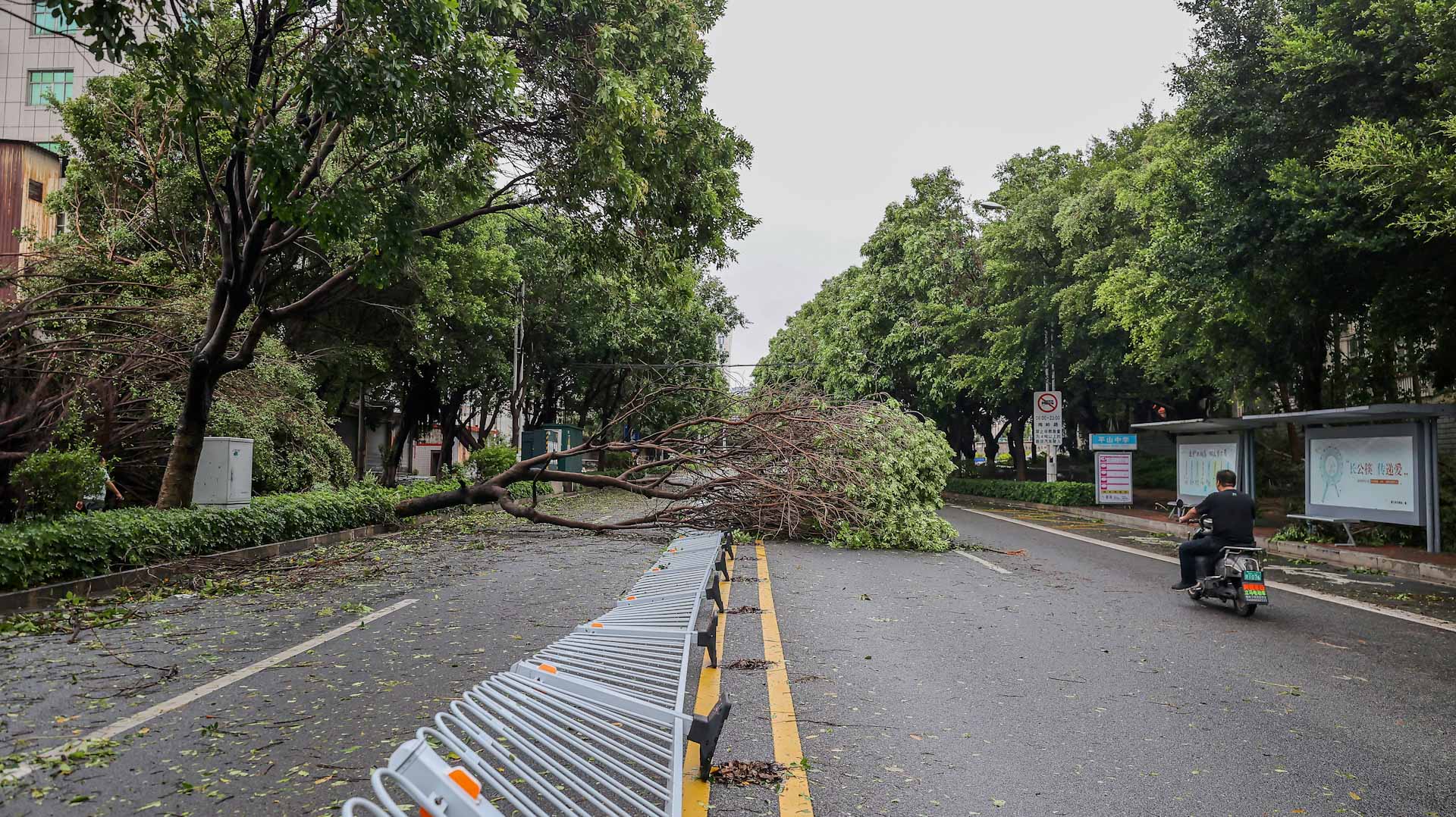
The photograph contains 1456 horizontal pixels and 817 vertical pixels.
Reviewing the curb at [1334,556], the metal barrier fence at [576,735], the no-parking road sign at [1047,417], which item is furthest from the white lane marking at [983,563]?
the no-parking road sign at [1047,417]

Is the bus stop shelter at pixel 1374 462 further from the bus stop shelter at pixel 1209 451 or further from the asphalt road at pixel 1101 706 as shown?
the asphalt road at pixel 1101 706

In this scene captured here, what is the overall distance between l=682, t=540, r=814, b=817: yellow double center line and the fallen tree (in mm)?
6256

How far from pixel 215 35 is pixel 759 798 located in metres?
12.8

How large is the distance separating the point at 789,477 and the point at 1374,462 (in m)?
9.69

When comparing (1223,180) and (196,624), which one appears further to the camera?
(1223,180)

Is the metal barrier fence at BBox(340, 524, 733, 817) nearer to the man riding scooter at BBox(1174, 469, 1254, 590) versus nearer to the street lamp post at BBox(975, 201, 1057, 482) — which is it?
the man riding scooter at BBox(1174, 469, 1254, 590)

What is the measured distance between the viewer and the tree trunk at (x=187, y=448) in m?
11.2

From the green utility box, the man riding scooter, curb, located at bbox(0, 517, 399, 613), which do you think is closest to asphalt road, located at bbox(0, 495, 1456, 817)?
curb, located at bbox(0, 517, 399, 613)

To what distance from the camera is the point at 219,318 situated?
11.4m

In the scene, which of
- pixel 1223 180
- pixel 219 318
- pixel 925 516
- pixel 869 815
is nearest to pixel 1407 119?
pixel 1223 180

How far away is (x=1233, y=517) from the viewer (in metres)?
8.33

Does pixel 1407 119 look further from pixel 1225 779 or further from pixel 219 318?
pixel 219 318

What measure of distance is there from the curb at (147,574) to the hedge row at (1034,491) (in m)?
16.2

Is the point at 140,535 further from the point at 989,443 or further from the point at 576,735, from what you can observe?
the point at 989,443
